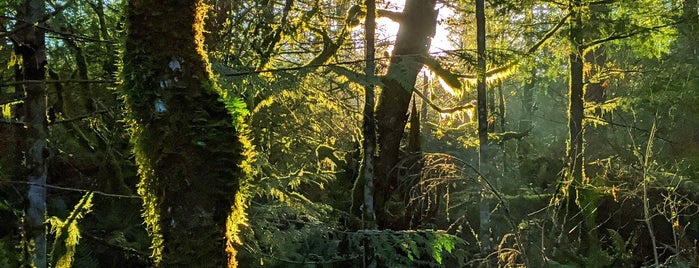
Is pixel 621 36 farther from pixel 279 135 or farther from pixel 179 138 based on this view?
pixel 179 138

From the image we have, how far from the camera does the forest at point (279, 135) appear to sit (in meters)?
2.18

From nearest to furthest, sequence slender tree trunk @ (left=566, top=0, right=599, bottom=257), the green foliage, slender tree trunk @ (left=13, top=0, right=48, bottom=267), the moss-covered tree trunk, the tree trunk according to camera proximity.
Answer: the moss-covered tree trunk
the green foliage
slender tree trunk @ (left=13, top=0, right=48, bottom=267)
the tree trunk
slender tree trunk @ (left=566, top=0, right=599, bottom=257)

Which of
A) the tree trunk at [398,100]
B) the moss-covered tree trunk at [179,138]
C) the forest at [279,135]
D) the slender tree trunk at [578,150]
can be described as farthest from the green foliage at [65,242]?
the slender tree trunk at [578,150]

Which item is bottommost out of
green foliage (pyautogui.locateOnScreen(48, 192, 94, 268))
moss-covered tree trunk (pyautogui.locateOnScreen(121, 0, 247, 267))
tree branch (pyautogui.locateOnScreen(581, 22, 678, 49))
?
green foliage (pyautogui.locateOnScreen(48, 192, 94, 268))

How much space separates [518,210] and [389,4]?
6693 mm

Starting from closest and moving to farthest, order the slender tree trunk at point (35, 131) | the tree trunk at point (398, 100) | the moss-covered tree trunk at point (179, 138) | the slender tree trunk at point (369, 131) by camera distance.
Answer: the moss-covered tree trunk at point (179, 138)
the slender tree trunk at point (35, 131)
the slender tree trunk at point (369, 131)
the tree trunk at point (398, 100)

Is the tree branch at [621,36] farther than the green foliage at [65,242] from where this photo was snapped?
Yes

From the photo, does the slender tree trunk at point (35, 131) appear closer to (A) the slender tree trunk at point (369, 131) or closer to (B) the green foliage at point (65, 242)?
(B) the green foliage at point (65, 242)

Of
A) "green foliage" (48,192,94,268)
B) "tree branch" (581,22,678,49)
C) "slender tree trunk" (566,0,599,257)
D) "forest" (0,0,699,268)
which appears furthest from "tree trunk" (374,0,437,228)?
"green foliage" (48,192,94,268)

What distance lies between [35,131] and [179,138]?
219cm

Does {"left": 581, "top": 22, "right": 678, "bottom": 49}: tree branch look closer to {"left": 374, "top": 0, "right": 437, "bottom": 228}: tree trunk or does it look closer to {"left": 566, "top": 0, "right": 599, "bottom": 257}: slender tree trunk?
{"left": 566, "top": 0, "right": 599, "bottom": 257}: slender tree trunk

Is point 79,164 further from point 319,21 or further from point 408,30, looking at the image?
point 408,30

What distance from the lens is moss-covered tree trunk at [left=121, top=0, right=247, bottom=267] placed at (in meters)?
2.09

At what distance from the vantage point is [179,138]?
2109 millimetres
